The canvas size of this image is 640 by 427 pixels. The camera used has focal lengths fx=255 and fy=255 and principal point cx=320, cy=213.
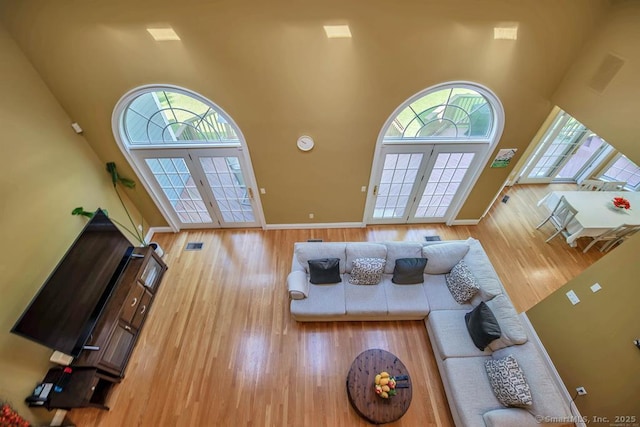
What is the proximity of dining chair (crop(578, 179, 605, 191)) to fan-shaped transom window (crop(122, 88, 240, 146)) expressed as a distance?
7.98 meters

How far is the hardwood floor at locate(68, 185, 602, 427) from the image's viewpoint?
335 centimetres

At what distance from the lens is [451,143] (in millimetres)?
4363

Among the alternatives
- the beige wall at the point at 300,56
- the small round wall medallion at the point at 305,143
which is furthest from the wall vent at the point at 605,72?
the small round wall medallion at the point at 305,143

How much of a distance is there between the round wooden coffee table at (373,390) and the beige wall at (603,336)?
219 centimetres

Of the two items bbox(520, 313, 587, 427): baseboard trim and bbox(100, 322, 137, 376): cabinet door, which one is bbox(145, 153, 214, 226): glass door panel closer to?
bbox(100, 322, 137, 376): cabinet door

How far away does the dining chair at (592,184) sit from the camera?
5.92 metres

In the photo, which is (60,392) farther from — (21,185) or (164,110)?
(164,110)

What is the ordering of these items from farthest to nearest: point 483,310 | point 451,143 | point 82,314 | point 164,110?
Result: point 451,143
point 164,110
point 483,310
point 82,314

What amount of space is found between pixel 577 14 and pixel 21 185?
23.1 feet

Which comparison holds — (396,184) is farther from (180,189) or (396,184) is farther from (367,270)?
(180,189)

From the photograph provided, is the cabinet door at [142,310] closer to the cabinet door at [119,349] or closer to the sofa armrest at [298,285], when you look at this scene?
the cabinet door at [119,349]

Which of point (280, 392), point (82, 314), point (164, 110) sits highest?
point (164, 110)

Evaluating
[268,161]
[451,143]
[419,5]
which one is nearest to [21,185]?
[268,161]

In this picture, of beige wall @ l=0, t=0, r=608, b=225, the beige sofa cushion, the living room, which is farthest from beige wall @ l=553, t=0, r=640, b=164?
the beige sofa cushion
